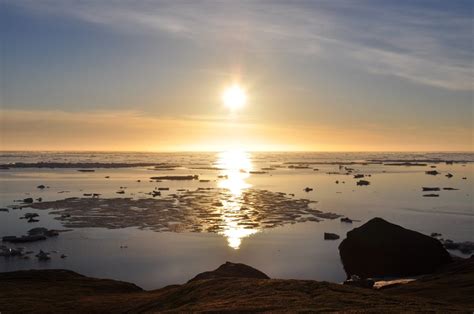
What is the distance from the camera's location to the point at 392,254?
28469mm

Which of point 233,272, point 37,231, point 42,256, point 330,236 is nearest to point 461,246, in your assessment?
point 330,236

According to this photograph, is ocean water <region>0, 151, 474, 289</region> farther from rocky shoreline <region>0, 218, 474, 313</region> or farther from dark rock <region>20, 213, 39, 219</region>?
rocky shoreline <region>0, 218, 474, 313</region>

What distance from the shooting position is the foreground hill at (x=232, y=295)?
13625 millimetres

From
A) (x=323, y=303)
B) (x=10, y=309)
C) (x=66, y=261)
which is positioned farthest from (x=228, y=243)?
(x=323, y=303)

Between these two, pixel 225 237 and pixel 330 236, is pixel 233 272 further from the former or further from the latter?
pixel 330 236

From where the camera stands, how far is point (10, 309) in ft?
59.2

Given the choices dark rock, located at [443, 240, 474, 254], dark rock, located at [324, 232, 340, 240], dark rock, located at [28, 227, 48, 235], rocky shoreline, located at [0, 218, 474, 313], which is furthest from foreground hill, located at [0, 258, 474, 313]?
dark rock, located at [28, 227, 48, 235]

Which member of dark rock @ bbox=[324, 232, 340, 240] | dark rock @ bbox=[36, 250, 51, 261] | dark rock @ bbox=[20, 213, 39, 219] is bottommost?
dark rock @ bbox=[36, 250, 51, 261]

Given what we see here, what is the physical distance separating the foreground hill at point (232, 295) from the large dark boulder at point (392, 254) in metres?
2.07

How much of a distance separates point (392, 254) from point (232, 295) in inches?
622

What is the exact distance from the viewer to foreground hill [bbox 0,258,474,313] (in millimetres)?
13625

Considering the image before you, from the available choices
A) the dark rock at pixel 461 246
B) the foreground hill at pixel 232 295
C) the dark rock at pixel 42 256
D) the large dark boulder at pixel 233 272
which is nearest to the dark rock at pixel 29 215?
the dark rock at pixel 42 256

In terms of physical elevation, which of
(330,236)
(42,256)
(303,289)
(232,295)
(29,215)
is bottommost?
(42,256)

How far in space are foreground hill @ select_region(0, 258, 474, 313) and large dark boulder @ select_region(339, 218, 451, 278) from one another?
2071 mm
